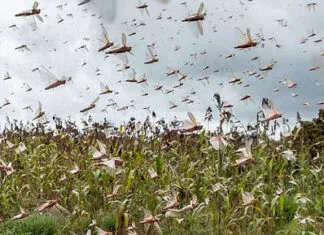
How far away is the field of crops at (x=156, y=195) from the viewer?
237 inches

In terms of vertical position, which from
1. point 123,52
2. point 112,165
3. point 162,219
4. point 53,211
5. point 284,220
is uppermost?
point 123,52

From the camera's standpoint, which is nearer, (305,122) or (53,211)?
(53,211)

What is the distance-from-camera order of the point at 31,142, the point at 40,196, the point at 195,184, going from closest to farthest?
1. the point at 195,184
2. the point at 40,196
3. the point at 31,142

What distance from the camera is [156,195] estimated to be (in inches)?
284

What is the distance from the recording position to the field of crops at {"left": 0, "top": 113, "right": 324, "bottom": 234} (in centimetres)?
601

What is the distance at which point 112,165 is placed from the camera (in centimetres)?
511

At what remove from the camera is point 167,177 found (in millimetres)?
7695

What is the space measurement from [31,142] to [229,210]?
541cm

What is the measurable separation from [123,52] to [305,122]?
24.5ft

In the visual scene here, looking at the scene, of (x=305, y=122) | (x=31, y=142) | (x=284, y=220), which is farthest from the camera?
(x=305, y=122)

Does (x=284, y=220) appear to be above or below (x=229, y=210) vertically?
below

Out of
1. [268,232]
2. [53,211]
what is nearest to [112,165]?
[53,211]

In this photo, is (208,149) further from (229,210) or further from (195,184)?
(229,210)

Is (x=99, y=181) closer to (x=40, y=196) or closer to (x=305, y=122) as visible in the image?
(x=40, y=196)
